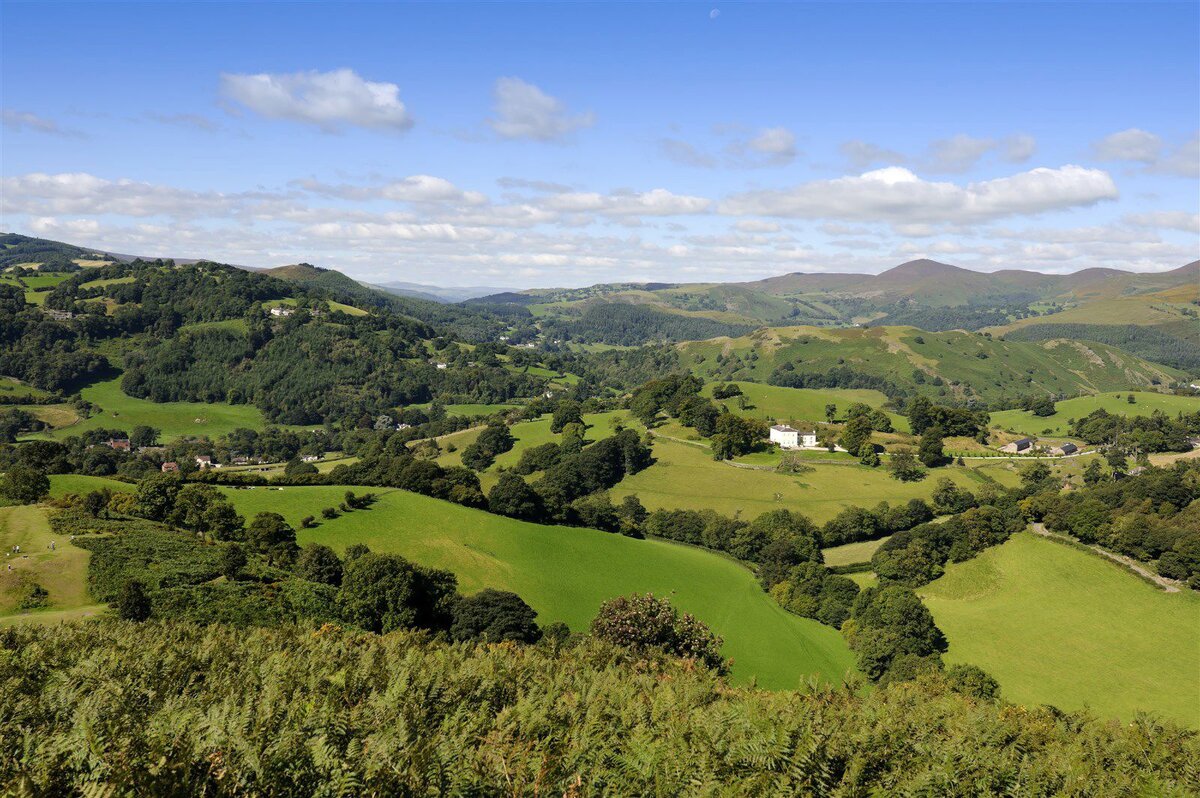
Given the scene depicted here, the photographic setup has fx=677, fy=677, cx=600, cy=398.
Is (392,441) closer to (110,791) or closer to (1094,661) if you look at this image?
(1094,661)

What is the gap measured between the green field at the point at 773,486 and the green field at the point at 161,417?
123852mm

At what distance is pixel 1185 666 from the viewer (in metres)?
52.7

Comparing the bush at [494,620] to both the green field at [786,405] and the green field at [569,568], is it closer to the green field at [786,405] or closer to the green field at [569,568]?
the green field at [569,568]

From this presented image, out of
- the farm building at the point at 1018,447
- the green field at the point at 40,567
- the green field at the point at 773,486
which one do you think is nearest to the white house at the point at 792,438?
the green field at the point at 773,486

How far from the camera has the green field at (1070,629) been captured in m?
50.0

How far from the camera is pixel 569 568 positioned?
70125 mm

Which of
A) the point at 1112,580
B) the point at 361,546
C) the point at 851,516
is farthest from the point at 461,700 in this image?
the point at 851,516

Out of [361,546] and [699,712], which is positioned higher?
[699,712]

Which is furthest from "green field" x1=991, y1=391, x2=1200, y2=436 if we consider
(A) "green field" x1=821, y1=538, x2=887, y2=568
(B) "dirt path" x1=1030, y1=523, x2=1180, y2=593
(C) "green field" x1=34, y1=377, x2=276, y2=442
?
(C) "green field" x1=34, y1=377, x2=276, y2=442

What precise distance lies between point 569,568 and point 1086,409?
17830cm

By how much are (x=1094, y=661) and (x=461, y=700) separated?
56.1 meters

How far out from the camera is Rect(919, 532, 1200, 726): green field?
164 ft

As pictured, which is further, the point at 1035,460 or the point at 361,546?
the point at 1035,460

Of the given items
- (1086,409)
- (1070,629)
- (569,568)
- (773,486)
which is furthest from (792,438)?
(1086,409)
